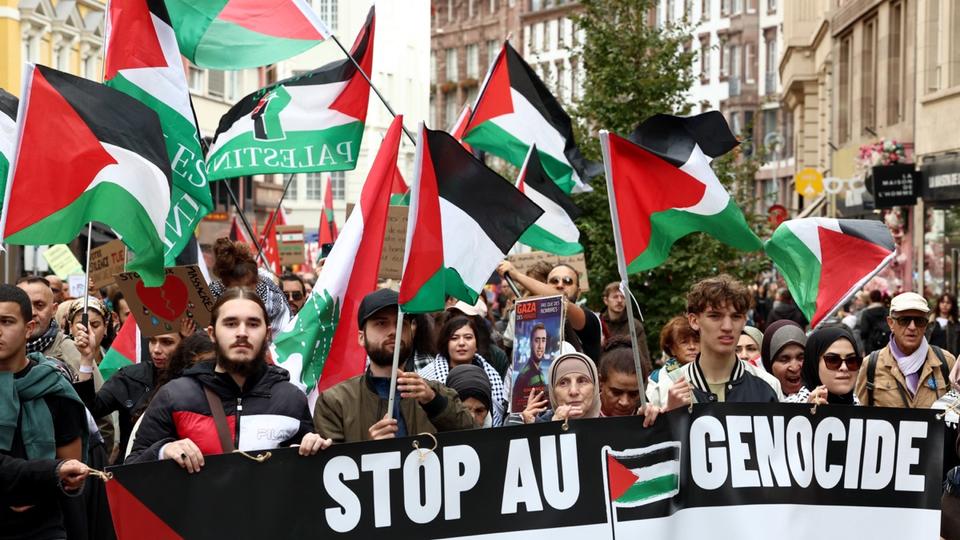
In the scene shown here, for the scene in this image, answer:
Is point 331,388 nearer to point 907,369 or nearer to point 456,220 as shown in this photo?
point 456,220

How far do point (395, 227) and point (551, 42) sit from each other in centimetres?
8899

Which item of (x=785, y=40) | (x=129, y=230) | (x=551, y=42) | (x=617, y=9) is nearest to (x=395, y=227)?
(x=129, y=230)

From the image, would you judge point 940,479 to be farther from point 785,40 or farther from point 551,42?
point 551,42

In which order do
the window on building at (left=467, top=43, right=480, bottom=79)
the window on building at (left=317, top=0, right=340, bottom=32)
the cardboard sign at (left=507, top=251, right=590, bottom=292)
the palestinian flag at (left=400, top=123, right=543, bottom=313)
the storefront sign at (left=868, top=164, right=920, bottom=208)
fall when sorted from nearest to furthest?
1. the palestinian flag at (left=400, top=123, right=543, bottom=313)
2. the cardboard sign at (left=507, top=251, right=590, bottom=292)
3. the storefront sign at (left=868, top=164, right=920, bottom=208)
4. the window on building at (left=317, top=0, right=340, bottom=32)
5. the window on building at (left=467, top=43, right=480, bottom=79)

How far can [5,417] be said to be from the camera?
6.32 metres

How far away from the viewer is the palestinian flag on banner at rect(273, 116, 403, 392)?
8.23 metres

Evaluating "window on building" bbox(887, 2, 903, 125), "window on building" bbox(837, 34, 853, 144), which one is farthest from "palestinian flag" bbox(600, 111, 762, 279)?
"window on building" bbox(837, 34, 853, 144)

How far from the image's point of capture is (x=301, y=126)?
35.5 ft

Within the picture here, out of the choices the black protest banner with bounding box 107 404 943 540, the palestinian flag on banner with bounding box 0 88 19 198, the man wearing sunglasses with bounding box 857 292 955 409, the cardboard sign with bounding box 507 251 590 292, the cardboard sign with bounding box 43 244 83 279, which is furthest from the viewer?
the cardboard sign with bounding box 43 244 83 279

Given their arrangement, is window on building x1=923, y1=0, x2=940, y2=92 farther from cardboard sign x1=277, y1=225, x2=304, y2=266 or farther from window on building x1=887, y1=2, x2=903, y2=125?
cardboard sign x1=277, y1=225, x2=304, y2=266

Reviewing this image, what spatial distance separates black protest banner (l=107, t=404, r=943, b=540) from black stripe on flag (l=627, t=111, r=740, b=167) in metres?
1.26

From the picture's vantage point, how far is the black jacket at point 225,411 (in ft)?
20.6

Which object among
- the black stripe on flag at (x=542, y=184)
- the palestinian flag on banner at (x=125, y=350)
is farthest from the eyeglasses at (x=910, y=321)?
the palestinian flag on banner at (x=125, y=350)

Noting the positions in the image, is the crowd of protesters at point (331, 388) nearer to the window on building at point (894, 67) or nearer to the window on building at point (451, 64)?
the window on building at point (894, 67)
